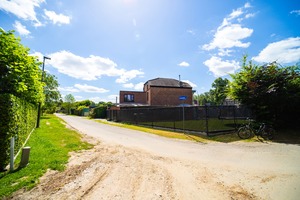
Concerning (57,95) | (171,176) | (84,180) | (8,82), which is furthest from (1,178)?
(57,95)

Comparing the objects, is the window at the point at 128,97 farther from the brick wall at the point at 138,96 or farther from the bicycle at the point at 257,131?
the bicycle at the point at 257,131

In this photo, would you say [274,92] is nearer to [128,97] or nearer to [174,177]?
[174,177]

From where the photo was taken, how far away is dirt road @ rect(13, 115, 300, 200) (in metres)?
3.54

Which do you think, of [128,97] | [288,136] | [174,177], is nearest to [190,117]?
[288,136]

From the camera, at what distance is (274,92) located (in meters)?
11.2

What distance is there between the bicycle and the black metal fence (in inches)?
68.0

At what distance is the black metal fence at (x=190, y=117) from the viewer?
12922 mm

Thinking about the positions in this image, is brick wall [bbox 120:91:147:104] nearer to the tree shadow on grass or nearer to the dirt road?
the tree shadow on grass

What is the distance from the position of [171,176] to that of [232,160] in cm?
314

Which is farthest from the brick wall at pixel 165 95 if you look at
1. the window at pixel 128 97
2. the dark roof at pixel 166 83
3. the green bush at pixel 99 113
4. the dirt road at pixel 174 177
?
the dirt road at pixel 174 177

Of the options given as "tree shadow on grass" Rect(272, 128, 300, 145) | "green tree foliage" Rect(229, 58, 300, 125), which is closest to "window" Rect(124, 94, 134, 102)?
"green tree foliage" Rect(229, 58, 300, 125)

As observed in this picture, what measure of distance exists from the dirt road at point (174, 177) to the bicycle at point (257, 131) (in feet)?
9.94

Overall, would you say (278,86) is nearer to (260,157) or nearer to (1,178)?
(260,157)

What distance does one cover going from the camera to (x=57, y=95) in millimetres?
38406
